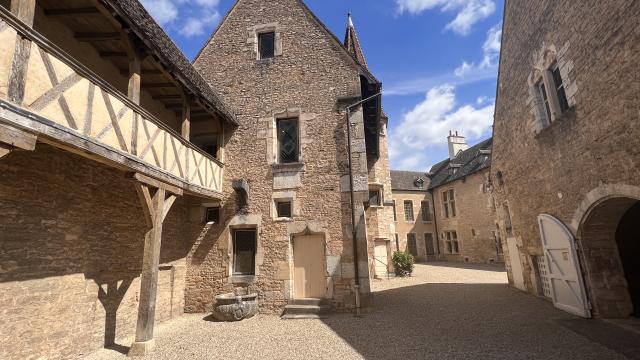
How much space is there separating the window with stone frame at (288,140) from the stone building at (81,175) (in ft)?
7.07

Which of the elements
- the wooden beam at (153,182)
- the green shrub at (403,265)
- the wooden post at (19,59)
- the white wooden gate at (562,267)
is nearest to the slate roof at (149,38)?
the wooden post at (19,59)

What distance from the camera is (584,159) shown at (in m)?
5.34

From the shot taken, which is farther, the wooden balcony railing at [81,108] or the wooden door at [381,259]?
the wooden door at [381,259]

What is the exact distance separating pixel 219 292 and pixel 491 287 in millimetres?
7980

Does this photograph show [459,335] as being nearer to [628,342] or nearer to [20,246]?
[628,342]

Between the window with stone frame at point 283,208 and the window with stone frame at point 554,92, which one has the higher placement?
the window with stone frame at point 554,92

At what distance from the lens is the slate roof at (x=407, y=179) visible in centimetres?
2218

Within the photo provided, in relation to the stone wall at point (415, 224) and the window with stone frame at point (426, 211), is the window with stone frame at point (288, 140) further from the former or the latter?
the window with stone frame at point (426, 211)

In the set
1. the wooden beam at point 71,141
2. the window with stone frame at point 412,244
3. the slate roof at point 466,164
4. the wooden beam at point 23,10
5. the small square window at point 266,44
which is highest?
the small square window at point 266,44

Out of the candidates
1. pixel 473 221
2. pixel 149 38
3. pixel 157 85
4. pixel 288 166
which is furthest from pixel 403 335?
pixel 473 221

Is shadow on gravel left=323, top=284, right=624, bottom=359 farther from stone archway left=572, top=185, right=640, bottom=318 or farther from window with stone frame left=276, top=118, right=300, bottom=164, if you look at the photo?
window with stone frame left=276, top=118, right=300, bottom=164

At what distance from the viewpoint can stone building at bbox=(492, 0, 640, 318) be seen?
443cm

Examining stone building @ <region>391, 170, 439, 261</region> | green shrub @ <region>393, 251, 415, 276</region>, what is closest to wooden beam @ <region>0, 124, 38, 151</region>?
green shrub @ <region>393, 251, 415, 276</region>

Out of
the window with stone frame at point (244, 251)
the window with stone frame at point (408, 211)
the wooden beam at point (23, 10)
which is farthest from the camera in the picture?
the window with stone frame at point (408, 211)
